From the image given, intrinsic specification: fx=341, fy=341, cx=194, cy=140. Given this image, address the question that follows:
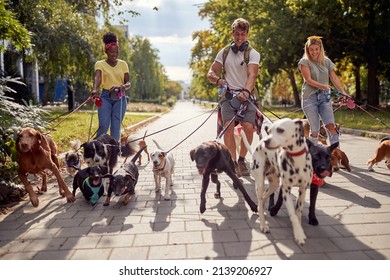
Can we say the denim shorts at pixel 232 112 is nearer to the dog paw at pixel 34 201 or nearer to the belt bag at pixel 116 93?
the belt bag at pixel 116 93

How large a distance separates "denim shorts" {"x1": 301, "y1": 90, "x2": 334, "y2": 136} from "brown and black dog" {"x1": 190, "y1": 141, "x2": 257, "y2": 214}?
2342 millimetres

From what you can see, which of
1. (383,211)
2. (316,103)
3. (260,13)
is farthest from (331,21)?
(383,211)

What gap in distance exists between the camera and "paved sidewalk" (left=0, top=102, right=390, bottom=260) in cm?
345

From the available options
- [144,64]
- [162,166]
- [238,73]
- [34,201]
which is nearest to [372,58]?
[238,73]

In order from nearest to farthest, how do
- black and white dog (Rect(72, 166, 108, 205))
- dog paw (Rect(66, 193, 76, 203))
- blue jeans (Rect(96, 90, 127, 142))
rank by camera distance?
1. black and white dog (Rect(72, 166, 108, 205))
2. dog paw (Rect(66, 193, 76, 203))
3. blue jeans (Rect(96, 90, 127, 142))

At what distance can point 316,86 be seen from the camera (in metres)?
5.96

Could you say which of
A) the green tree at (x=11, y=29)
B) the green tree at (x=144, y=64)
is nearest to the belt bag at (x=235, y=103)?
the green tree at (x=11, y=29)

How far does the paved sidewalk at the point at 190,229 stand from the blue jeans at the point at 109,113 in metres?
1.53

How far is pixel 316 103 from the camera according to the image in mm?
6254

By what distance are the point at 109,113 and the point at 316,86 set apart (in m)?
3.92

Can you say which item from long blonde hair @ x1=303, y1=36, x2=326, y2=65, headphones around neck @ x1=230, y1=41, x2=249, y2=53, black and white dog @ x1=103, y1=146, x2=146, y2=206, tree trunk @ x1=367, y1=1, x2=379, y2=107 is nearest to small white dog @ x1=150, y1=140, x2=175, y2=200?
black and white dog @ x1=103, y1=146, x2=146, y2=206

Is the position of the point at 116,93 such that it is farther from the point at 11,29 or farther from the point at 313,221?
the point at 313,221

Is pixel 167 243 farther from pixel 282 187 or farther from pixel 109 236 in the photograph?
pixel 282 187

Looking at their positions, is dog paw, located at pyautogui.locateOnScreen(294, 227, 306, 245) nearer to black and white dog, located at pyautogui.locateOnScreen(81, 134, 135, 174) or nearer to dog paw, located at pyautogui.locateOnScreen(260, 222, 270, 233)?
dog paw, located at pyautogui.locateOnScreen(260, 222, 270, 233)
